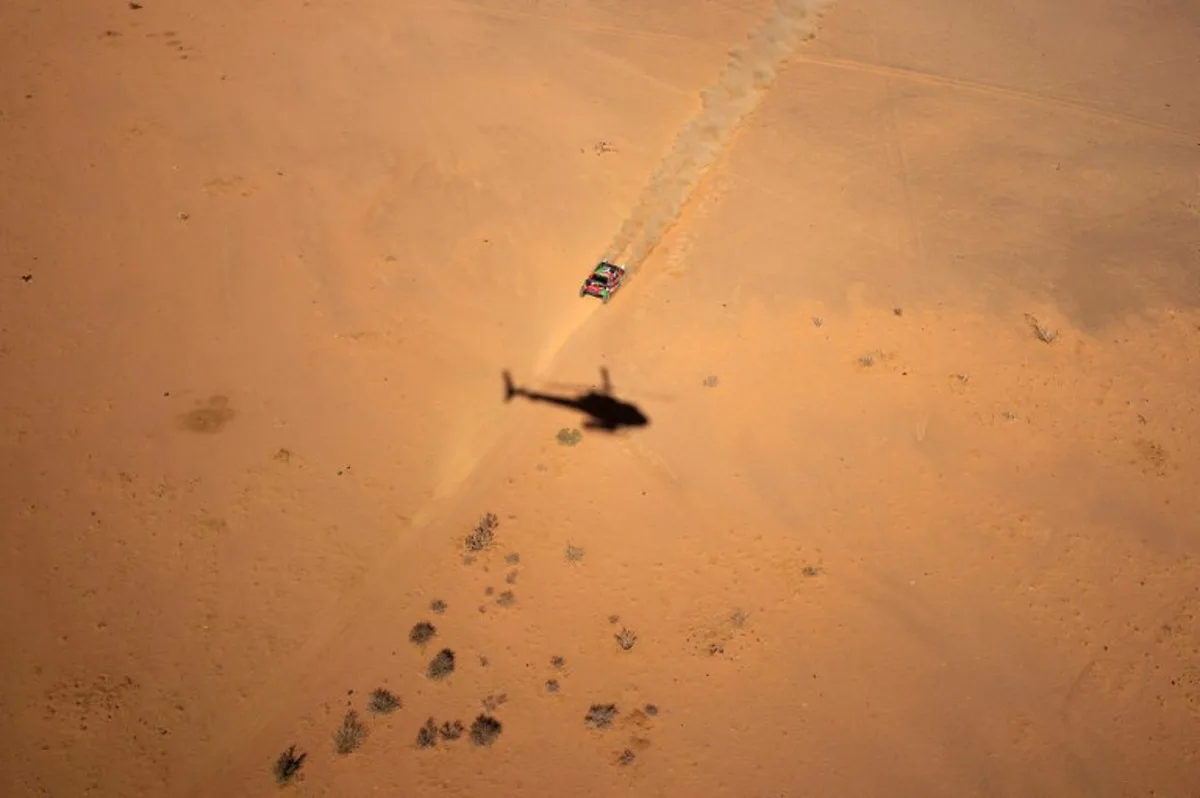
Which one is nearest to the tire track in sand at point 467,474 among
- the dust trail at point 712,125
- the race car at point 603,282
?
the dust trail at point 712,125

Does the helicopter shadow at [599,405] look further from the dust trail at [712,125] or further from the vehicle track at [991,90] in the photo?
the vehicle track at [991,90]

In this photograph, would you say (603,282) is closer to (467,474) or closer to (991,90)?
(467,474)

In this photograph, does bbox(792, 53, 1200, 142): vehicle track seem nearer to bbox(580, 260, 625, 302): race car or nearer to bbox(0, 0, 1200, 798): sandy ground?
bbox(0, 0, 1200, 798): sandy ground

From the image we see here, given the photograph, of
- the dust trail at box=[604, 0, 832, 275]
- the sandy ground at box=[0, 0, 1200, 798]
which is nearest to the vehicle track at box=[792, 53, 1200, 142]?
the sandy ground at box=[0, 0, 1200, 798]

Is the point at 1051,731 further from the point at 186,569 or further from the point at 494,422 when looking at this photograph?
the point at 186,569

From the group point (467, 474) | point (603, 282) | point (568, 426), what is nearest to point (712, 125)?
point (603, 282)
